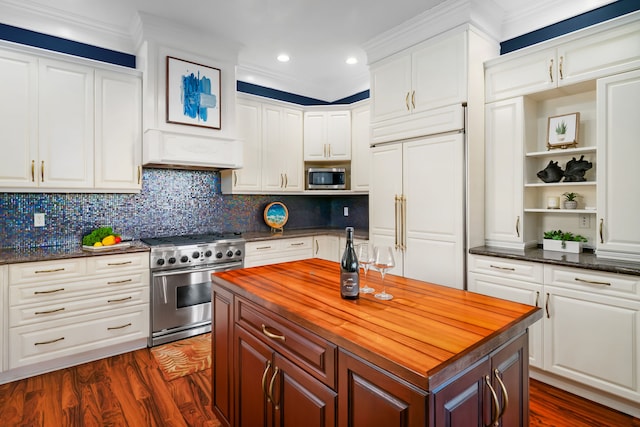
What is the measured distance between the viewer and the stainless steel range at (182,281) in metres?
3.23

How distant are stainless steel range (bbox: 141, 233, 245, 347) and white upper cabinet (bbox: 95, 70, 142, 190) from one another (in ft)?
2.27

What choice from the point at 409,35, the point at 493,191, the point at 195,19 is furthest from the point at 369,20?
the point at 493,191

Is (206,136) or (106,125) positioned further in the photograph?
(206,136)

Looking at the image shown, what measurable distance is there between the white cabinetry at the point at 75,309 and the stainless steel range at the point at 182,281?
105 millimetres

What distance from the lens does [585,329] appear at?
91.7 inches

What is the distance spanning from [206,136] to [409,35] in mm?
2272

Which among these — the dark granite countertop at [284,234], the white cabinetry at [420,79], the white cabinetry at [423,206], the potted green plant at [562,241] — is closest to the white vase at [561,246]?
the potted green plant at [562,241]

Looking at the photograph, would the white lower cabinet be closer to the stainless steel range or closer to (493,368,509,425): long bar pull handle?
(493,368,509,425): long bar pull handle

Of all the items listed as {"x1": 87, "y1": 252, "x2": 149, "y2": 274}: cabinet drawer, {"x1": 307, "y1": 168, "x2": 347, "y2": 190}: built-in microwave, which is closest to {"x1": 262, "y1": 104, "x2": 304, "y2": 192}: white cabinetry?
{"x1": 307, "y1": 168, "x2": 347, "y2": 190}: built-in microwave

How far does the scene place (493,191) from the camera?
3.07 m

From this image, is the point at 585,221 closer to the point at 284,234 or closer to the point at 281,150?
the point at 284,234

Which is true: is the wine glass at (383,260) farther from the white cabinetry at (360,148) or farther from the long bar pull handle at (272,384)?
the white cabinetry at (360,148)

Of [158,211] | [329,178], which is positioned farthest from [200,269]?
[329,178]

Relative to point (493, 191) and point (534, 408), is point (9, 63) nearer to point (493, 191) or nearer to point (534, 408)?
point (493, 191)
